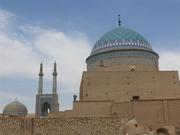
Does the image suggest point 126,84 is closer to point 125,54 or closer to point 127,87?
point 127,87

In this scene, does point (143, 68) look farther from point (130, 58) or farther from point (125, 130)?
point (125, 130)

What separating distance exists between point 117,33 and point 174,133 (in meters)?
9.48

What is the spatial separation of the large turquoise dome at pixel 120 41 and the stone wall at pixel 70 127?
7.49 metres

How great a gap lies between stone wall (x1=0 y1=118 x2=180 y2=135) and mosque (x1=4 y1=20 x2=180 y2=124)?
136 centimetres

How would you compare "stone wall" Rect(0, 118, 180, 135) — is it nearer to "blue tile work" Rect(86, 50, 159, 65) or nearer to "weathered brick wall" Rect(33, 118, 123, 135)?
"weathered brick wall" Rect(33, 118, 123, 135)

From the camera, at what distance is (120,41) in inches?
1033

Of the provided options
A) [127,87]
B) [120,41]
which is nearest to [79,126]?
[127,87]

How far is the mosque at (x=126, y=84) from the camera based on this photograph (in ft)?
69.0

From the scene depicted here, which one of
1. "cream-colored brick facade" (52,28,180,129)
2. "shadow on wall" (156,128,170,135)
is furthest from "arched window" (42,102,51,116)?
"shadow on wall" (156,128,170,135)

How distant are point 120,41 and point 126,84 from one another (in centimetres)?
371

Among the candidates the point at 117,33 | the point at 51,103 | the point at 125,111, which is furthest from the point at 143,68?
the point at 51,103

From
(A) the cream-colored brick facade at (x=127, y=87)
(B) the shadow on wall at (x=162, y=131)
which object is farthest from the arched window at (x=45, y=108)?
(B) the shadow on wall at (x=162, y=131)

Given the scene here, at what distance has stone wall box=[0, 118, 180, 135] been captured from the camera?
19.6 metres

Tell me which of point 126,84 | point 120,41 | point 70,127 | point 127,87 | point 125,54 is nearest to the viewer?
point 70,127
